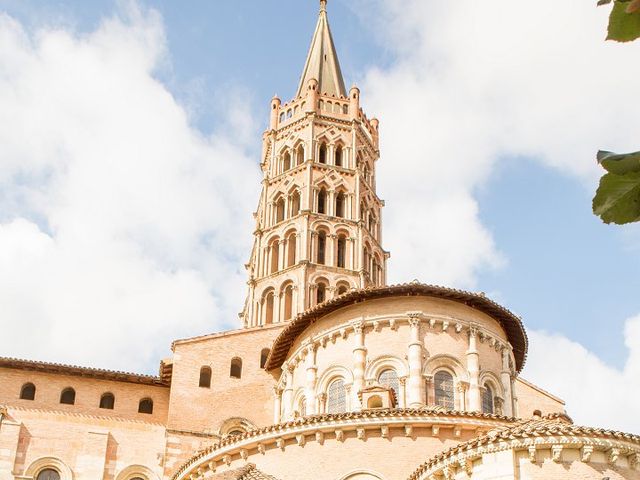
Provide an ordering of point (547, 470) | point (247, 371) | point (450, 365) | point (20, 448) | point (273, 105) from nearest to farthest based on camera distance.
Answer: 1. point (547, 470)
2. point (450, 365)
3. point (20, 448)
4. point (247, 371)
5. point (273, 105)

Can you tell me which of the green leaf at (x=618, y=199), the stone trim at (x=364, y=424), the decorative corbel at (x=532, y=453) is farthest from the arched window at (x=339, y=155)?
the green leaf at (x=618, y=199)

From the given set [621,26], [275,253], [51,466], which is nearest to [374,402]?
[51,466]

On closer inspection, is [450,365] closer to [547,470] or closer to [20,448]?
[547,470]

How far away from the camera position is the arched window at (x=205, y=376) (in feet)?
98.9

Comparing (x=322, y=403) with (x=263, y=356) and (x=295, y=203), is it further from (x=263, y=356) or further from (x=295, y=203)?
(x=295, y=203)

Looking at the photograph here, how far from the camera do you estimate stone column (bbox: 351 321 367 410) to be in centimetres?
2441

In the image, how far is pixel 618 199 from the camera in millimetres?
2223

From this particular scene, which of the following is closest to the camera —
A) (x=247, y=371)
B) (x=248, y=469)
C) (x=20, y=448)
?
(x=248, y=469)

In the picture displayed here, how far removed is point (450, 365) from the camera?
24.7 m

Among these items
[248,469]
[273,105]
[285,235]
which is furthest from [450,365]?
[273,105]

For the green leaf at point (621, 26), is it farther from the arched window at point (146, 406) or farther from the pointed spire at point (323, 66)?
the pointed spire at point (323, 66)

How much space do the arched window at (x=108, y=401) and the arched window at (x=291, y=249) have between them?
1344cm

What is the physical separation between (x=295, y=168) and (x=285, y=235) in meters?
3.95

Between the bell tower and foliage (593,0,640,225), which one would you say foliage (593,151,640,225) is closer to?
foliage (593,0,640,225)
